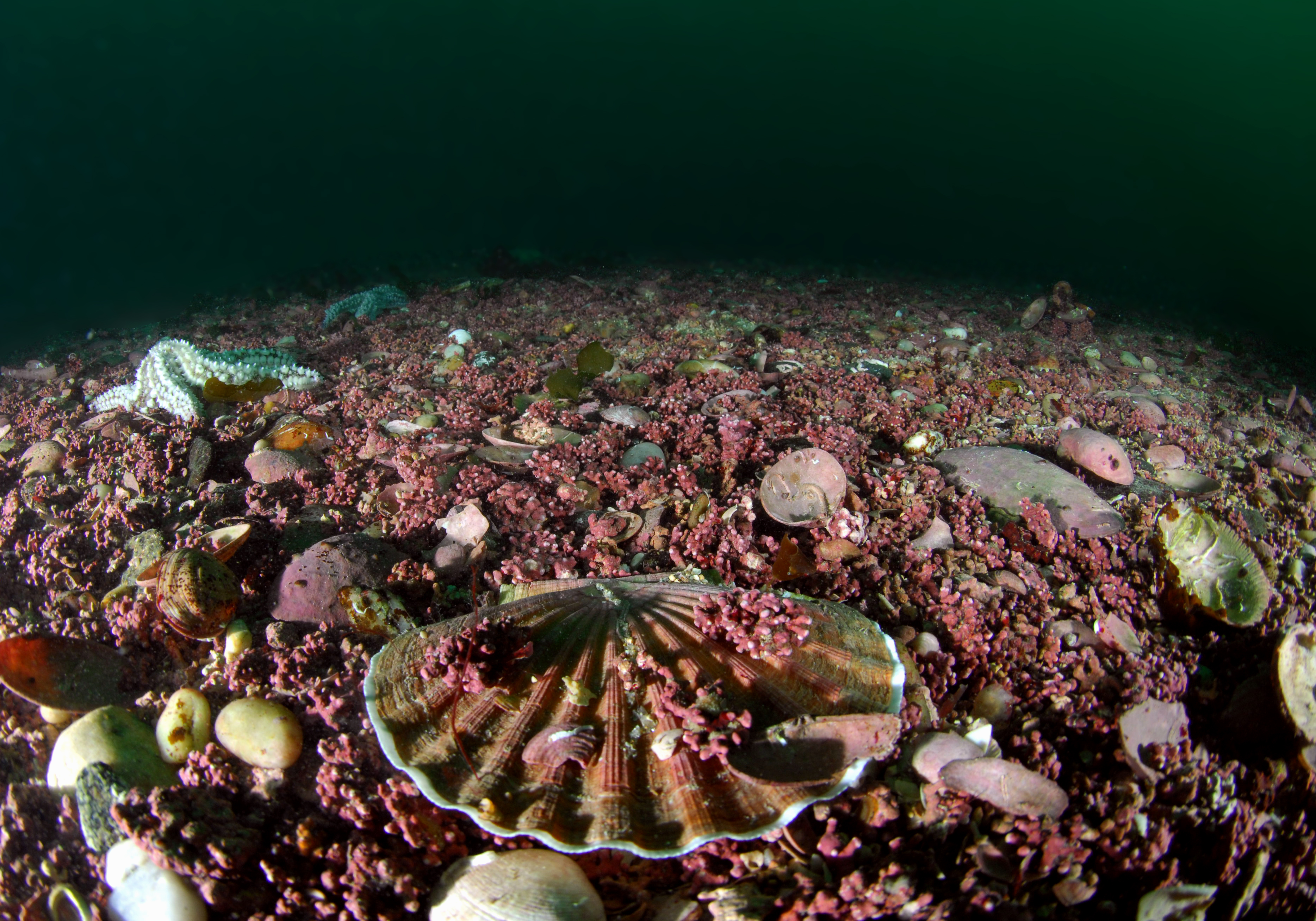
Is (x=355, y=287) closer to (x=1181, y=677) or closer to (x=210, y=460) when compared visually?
(x=210, y=460)

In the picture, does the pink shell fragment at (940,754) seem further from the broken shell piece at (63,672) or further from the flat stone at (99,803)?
the broken shell piece at (63,672)

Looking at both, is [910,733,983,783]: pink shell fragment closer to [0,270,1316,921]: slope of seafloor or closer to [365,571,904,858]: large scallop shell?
[0,270,1316,921]: slope of seafloor

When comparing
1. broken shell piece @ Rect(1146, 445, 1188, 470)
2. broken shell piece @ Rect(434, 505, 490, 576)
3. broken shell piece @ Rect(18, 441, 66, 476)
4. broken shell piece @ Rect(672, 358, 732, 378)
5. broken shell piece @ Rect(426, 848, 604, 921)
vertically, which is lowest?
broken shell piece @ Rect(18, 441, 66, 476)

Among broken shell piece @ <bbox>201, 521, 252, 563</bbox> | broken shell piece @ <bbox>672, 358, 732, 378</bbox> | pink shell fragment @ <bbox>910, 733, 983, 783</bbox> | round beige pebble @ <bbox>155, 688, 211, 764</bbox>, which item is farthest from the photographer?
broken shell piece @ <bbox>672, 358, 732, 378</bbox>

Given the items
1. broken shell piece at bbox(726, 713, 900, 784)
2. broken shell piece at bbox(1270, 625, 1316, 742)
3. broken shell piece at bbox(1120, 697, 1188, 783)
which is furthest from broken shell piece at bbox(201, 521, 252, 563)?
broken shell piece at bbox(1270, 625, 1316, 742)

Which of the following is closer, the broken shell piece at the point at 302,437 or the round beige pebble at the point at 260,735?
the round beige pebble at the point at 260,735

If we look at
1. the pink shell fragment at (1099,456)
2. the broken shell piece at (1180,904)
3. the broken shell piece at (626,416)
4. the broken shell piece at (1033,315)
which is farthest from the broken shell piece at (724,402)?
the broken shell piece at (1033,315)
